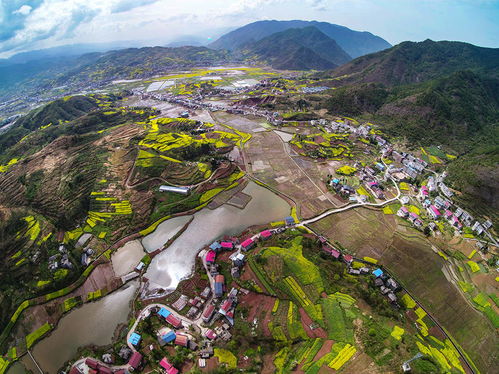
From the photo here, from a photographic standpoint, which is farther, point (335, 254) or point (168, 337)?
point (335, 254)

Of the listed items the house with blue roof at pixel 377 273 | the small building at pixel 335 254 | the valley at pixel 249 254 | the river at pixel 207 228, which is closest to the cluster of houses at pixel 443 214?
the valley at pixel 249 254

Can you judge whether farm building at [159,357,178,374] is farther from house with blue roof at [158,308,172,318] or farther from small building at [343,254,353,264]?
small building at [343,254,353,264]

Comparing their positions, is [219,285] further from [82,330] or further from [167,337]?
[82,330]

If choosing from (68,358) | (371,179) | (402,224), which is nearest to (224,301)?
(68,358)

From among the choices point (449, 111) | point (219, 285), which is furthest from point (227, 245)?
point (449, 111)

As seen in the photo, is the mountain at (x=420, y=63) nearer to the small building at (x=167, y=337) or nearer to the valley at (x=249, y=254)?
the valley at (x=249, y=254)
